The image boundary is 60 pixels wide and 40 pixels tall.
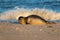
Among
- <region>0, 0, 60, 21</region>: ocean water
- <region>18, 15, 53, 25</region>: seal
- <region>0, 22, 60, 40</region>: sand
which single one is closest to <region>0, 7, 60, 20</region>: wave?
<region>0, 0, 60, 21</region>: ocean water

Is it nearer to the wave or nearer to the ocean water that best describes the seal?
the wave

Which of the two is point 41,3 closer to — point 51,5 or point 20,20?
point 51,5

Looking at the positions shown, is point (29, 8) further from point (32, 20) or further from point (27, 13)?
point (32, 20)

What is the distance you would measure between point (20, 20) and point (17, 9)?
6.21ft

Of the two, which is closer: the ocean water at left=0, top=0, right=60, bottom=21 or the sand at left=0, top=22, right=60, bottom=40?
the sand at left=0, top=22, right=60, bottom=40

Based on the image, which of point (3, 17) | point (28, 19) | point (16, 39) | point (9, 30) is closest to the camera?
point (16, 39)

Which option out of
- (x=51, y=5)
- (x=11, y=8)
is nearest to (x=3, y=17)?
(x=11, y=8)

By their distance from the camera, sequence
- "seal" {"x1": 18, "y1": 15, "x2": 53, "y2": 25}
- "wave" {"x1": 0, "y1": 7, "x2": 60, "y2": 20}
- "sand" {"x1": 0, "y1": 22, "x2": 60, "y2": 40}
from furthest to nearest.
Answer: "wave" {"x1": 0, "y1": 7, "x2": 60, "y2": 20}, "seal" {"x1": 18, "y1": 15, "x2": 53, "y2": 25}, "sand" {"x1": 0, "y1": 22, "x2": 60, "y2": 40}

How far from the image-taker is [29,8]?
9266mm

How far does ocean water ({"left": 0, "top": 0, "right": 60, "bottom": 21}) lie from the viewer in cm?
908

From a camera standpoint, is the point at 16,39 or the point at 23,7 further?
the point at 23,7

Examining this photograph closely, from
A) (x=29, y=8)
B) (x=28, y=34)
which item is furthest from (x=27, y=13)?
(x=28, y=34)

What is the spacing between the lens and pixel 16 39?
4.55 m

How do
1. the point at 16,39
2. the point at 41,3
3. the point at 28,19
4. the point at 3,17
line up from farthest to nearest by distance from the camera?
the point at 41,3 < the point at 3,17 < the point at 28,19 < the point at 16,39
